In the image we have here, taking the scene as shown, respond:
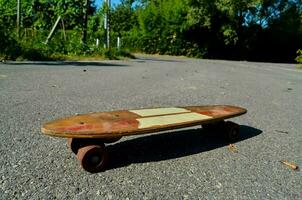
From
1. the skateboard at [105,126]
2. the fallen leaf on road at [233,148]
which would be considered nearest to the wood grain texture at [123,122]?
the skateboard at [105,126]

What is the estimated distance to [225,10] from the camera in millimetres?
27141

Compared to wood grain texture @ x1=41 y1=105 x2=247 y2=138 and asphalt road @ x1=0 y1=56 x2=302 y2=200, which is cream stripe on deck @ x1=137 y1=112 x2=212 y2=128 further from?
asphalt road @ x1=0 y1=56 x2=302 y2=200

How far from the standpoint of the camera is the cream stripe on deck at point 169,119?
105 inches

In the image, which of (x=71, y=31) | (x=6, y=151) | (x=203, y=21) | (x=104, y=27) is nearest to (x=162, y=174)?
(x=6, y=151)

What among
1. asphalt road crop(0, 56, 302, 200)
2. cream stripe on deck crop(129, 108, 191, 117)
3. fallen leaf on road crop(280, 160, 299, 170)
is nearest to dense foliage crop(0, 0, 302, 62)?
asphalt road crop(0, 56, 302, 200)

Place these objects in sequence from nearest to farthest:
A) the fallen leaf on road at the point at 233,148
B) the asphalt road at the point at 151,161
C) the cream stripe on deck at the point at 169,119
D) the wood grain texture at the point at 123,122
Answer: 1. the asphalt road at the point at 151,161
2. the wood grain texture at the point at 123,122
3. the cream stripe on deck at the point at 169,119
4. the fallen leaf on road at the point at 233,148

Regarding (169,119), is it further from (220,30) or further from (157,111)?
(220,30)

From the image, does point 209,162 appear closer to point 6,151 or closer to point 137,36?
point 6,151

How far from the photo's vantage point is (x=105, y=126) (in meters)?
2.49

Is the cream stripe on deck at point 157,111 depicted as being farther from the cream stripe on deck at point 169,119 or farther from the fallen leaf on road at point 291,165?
the fallen leaf on road at point 291,165

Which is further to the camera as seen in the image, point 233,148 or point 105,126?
point 233,148

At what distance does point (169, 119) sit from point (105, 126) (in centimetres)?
59

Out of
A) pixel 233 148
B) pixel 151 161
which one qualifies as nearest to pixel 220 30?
pixel 233 148

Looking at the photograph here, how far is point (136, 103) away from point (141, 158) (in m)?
2.22
